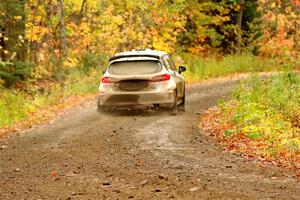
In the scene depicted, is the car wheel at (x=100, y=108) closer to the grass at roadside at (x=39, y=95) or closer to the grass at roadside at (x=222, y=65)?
the grass at roadside at (x=39, y=95)

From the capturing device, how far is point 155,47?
30625mm

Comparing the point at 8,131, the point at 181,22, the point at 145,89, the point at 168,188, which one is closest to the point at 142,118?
the point at 145,89

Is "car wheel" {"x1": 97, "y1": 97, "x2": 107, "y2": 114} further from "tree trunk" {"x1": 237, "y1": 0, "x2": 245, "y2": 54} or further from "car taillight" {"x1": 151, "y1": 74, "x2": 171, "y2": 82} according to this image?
"tree trunk" {"x1": 237, "y1": 0, "x2": 245, "y2": 54}

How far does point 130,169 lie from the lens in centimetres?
898

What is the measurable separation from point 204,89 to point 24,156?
1426cm

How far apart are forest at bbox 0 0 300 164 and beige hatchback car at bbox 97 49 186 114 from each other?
1.46 m

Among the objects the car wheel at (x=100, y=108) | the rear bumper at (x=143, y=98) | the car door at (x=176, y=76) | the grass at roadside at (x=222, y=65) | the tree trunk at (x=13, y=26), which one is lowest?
the grass at roadside at (x=222, y=65)

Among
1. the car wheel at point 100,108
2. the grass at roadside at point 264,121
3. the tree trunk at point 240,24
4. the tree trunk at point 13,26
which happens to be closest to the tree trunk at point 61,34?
the tree trunk at point 13,26

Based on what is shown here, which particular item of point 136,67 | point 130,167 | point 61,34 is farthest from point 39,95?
point 130,167

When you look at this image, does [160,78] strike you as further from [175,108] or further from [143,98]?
[175,108]

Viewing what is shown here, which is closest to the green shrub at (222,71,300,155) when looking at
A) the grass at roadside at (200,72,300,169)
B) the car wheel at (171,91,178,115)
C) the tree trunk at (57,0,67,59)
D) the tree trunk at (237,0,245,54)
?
the grass at roadside at (200,72,300,169)

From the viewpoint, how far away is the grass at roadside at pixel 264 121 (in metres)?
10.1

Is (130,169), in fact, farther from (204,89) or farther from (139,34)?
(139,34)

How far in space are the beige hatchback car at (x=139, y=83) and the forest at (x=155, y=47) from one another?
1464mm
